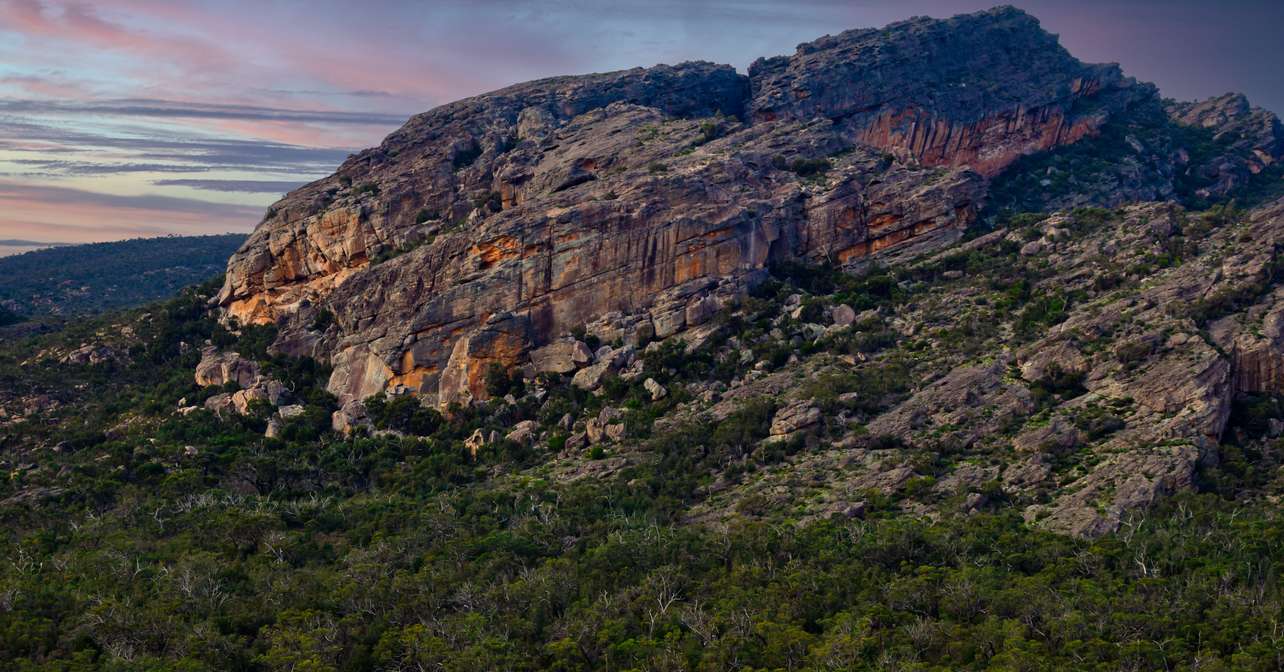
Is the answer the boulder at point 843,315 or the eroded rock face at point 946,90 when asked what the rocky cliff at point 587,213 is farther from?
the boulder at point 843,315

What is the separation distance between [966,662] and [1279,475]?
1005 inches

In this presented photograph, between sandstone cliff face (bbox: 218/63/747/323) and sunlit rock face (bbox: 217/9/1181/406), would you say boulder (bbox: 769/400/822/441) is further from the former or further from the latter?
sandstone cliff face (bbox: 218/63/747/323)

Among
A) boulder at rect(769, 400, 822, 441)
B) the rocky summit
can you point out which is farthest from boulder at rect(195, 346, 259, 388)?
boulder at rect(769, 400, 822, 441)

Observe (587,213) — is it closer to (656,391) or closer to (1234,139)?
(656,391)

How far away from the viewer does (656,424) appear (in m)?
74.0

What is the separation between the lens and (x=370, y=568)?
56.2m

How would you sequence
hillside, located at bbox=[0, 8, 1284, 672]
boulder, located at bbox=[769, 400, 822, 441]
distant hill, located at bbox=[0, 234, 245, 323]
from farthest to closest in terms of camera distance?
distant hill, located at bbox=[0, 234, 245, 323], boulder, located at bbox=[769, 400, 822, 441], hillside, located at bbox=[0, 8, 1284, 672]

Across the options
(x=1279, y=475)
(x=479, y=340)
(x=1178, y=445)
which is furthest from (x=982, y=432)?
(x=479, y=340)

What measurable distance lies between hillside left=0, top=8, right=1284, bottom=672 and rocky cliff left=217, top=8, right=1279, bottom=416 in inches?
14.9

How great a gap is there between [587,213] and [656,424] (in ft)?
68.3

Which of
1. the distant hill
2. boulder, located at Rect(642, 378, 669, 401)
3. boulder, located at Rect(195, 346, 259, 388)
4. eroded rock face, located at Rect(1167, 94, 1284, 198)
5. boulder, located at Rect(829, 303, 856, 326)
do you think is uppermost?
eroded rock face, located at Rect(1167, 94, 1284, 198)

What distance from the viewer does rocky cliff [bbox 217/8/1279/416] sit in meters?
85.7

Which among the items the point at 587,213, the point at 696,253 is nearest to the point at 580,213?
the point at 587,213

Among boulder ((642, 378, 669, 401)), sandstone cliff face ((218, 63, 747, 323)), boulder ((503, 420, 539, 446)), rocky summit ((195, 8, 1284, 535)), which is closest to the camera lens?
rocky summit ((195, 8, 1284, 535))
